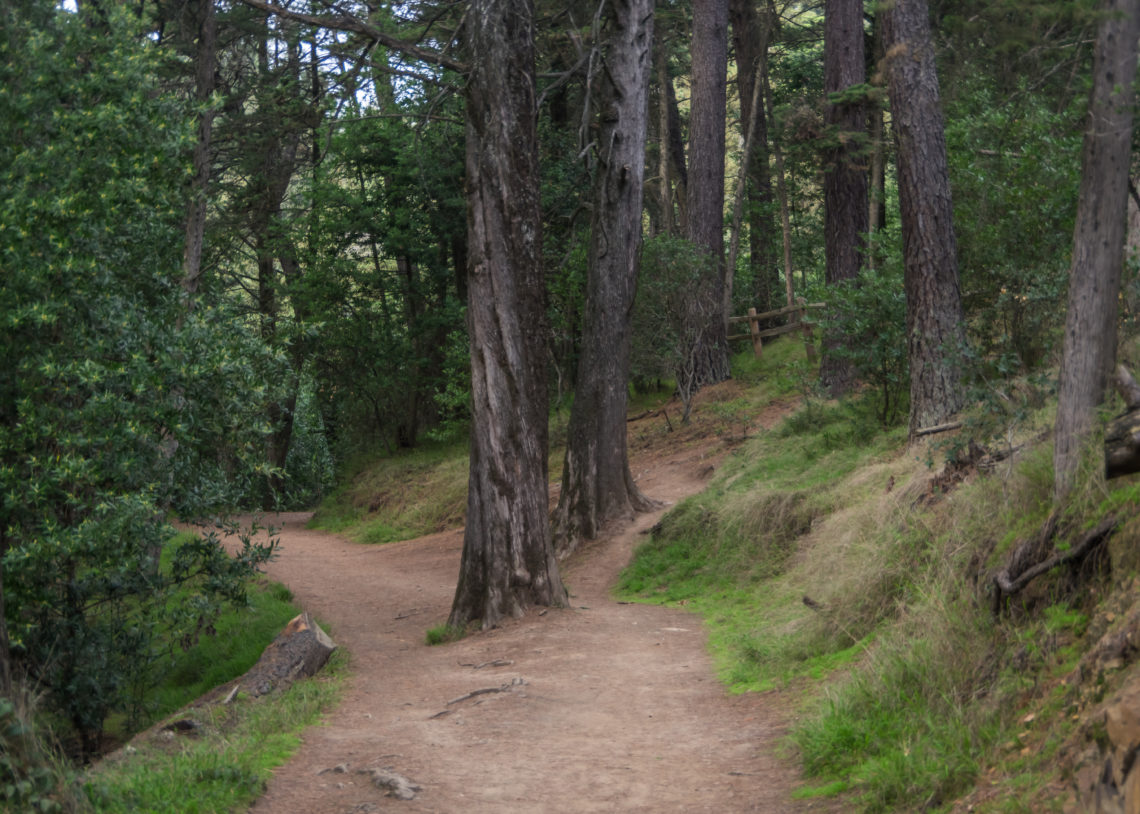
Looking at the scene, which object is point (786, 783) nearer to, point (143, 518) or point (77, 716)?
point (143, 518)

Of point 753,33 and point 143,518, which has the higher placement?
point 753,33

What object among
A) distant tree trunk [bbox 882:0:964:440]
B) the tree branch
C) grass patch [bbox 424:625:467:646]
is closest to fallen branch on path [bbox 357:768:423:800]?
grass patch [bbox 424:625:467:646]

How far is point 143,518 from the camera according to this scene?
8.70 metres

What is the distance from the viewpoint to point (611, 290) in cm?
1510

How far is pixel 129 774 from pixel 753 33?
2527cm

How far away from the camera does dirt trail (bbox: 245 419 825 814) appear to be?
573cm

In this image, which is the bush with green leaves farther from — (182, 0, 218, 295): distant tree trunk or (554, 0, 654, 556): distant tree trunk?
(554, 0, 654, 556): distant tree trunk

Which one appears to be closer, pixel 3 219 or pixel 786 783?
pixel 786 783

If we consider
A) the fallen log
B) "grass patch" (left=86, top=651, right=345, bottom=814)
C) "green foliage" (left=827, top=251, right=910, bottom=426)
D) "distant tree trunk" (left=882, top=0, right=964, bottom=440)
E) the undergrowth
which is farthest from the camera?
"green foliage" (left=827, top=251, right=910, bottom=426)

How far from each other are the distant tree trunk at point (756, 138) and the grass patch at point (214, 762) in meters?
19.7

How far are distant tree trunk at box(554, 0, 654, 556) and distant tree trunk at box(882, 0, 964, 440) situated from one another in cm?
401

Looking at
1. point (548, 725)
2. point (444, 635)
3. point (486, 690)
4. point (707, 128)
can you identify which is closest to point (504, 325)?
point (444, 635)

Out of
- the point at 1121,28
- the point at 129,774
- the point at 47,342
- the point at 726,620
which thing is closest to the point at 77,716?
the point at 47,342

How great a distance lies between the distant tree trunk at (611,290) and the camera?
14.6 metres
